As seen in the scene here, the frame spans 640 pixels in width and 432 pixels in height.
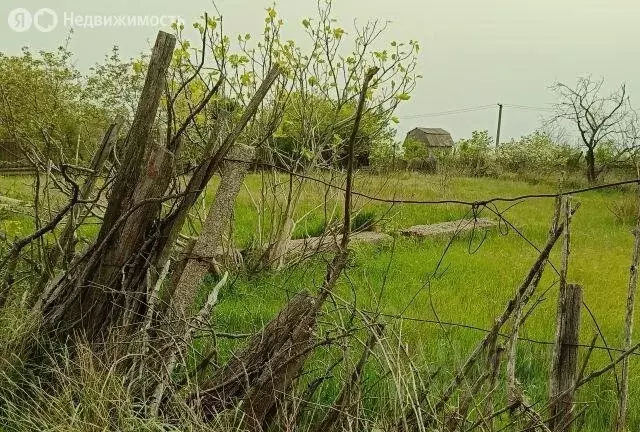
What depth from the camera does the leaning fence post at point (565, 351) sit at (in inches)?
93.3

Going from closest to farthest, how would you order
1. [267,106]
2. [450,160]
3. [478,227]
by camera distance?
[267,106] < [478,227] < [450,160]

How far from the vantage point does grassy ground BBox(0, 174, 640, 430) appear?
160 inches

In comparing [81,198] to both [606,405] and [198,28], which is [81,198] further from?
[198,28]

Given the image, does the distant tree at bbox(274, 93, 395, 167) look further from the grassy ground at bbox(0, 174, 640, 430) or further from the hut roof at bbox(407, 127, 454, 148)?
the hut roof at bbox(407, 127, 454, 148)

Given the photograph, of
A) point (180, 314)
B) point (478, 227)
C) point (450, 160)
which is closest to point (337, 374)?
point (180, 314)

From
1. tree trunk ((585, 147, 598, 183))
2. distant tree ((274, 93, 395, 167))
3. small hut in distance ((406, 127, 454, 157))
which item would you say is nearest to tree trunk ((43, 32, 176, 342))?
distant tree ((274, 93, 395, 167))

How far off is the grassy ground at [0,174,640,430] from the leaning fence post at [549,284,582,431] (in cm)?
38

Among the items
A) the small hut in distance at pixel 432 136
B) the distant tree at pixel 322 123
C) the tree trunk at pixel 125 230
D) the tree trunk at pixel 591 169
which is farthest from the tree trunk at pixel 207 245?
the small hut in distance at pixel 432 136

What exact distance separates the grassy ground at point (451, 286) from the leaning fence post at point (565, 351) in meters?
0.38

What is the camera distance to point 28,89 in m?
17.0

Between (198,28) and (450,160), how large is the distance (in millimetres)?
26151

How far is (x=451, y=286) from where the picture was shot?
21.1 ft

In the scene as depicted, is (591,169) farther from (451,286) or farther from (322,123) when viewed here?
(451,286)

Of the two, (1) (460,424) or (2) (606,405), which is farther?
(2) (606,405)
